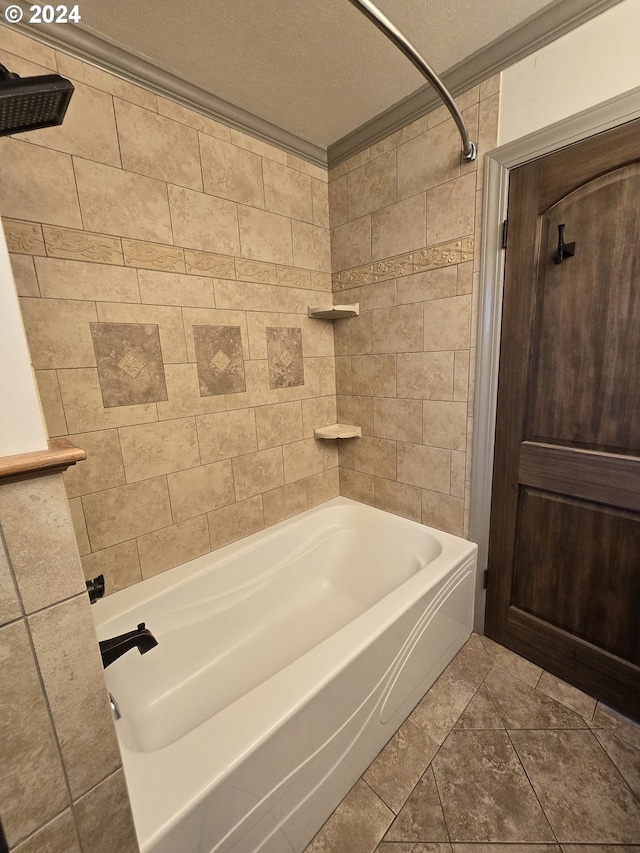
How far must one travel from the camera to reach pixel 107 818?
0.60 meters

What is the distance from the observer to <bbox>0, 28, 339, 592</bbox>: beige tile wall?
117cm

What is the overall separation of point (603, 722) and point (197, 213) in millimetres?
2545

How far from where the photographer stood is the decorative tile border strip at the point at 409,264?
4.86ft

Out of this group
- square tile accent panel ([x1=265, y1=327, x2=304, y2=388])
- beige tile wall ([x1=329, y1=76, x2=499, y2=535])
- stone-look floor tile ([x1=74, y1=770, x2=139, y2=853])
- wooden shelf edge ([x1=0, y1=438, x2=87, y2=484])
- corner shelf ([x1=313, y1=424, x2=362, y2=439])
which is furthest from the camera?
corner shelf ([x1=313, y1=424, x2=362, y2=439])

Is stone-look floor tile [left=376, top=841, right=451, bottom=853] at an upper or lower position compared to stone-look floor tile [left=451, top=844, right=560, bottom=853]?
lower

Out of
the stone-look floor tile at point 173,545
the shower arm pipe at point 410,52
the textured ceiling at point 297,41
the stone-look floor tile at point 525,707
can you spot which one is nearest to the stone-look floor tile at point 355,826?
A: the stone-look floor tile at point 525,707

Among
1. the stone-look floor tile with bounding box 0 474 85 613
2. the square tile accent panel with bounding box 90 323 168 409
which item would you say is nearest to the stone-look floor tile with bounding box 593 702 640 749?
the stone-look floor tile with bounding box 0 474 85 613

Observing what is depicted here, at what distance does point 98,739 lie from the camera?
57 cm

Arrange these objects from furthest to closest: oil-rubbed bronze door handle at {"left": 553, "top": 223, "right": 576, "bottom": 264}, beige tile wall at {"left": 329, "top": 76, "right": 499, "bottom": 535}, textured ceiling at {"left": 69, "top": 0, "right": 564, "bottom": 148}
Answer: beige tile wall at {"left": 329, "top": 76, "right": 499, "bottom": 535}, oil-rubbed bronze door handle at {"left": 553, "top": 223, "right": 576, "bottom": 264}, textured ceiling at {"left": 69, "top": 0, "right": 564, "bottom": 148}

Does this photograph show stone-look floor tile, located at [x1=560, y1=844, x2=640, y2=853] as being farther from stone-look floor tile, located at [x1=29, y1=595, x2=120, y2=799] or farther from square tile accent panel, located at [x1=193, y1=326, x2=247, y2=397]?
square tile accent panel, located at [x1=193, y1=326, x2=247, y2=397]

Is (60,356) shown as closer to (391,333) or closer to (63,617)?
(63,617)

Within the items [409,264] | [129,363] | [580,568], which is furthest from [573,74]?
[129,363]

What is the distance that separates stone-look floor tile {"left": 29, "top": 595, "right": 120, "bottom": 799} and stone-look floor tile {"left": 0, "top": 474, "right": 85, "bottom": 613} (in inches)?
1.1

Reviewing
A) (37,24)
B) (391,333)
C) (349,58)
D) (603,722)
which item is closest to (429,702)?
(603,722)
